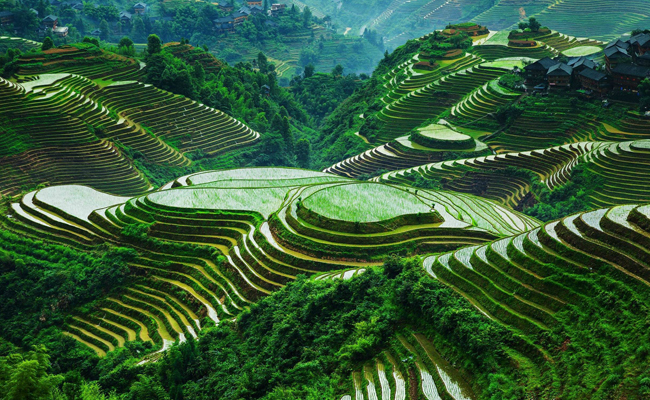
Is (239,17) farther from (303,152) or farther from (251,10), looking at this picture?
(303,152)

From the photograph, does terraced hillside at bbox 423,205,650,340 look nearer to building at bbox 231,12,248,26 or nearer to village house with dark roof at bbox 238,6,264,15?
building at bbox 231,12,248,26

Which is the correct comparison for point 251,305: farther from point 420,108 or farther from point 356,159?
point 420,108

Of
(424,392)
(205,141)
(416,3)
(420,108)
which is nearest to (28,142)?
(205,141)

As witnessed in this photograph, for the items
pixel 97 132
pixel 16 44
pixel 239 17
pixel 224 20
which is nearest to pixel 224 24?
pixel 224 20

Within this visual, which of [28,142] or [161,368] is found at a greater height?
[28,142]

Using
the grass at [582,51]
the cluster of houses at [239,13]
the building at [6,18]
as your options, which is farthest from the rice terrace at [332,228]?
the cluster of houses at [239,13]

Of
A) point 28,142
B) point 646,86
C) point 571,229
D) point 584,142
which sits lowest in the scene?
point 584,142

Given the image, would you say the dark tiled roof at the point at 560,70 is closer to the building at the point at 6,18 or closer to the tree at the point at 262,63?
the tree at the point at 262,63

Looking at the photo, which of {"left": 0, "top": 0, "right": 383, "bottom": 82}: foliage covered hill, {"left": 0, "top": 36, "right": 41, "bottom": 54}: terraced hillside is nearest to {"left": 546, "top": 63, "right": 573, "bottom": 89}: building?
{"left": 0, "top": 0, "right": 383, "bottom": 82}: foliage covered hill

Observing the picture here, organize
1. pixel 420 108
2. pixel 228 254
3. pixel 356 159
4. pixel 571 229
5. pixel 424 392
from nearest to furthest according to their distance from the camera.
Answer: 1. pixel 424 392
2. pixel 571 229
3. pixel 228 254
4. pixel 356 159
5. pixel 420 108
